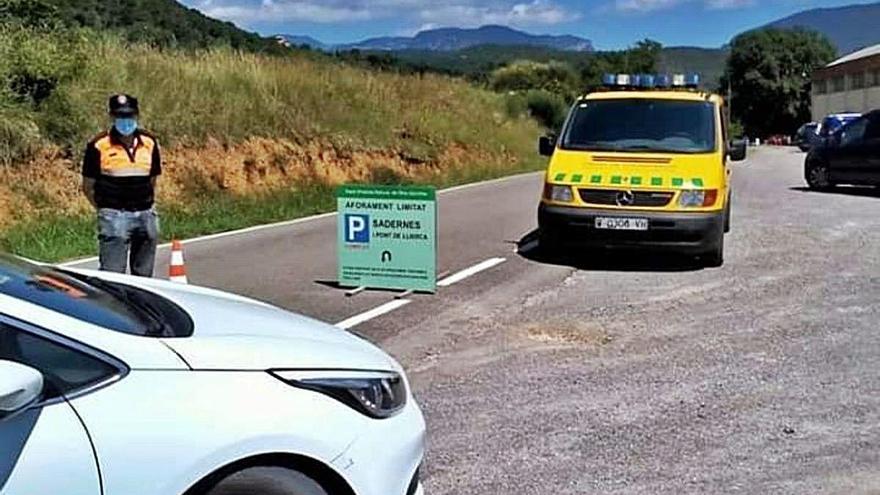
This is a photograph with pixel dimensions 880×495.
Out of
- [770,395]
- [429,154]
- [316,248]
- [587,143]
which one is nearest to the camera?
[770,395]

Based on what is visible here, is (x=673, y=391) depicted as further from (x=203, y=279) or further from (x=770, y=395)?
(x=203, y=279)

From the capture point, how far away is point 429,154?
30219 millimetres

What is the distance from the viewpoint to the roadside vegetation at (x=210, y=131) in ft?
55.3

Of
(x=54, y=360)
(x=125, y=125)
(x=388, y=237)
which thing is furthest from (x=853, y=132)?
(x=54, y=360)

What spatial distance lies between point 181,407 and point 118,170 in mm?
5419

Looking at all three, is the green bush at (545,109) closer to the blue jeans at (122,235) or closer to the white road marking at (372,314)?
the white road marking at (372,314)

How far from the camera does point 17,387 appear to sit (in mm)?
2797

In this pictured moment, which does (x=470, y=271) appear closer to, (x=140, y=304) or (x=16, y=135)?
(x=140, y=304)

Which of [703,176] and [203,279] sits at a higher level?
[703,176]

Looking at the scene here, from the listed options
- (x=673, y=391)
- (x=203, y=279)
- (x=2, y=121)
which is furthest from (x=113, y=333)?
(x=2, y=121)

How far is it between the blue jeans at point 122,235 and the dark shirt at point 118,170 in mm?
77

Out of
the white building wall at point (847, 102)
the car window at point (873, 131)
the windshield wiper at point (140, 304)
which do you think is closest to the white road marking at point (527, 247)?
the windshield wiper at point (140, 304)

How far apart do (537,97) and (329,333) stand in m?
46.5

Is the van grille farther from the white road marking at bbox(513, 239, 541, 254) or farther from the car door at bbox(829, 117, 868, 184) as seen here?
the car door at bbox(829, 117, 868, 184)
